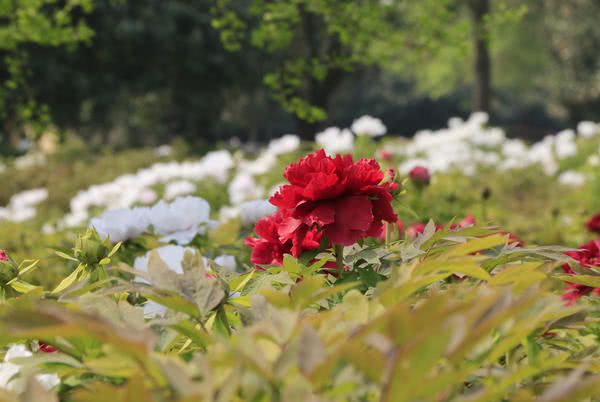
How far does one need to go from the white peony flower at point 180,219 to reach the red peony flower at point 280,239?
0.42 metres

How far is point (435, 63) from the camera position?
26281 millimetres

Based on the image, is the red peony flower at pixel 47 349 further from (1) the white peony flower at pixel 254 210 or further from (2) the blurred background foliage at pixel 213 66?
(2) the blurred background foliage at pixel 213 66

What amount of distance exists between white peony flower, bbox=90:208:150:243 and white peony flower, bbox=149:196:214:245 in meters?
0.03

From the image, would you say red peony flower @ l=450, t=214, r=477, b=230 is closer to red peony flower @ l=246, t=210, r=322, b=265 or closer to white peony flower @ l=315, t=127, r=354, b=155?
red peony flower @ l=246, t=210, r=322, b=265

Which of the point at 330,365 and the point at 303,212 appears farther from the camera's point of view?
the point at 303,212

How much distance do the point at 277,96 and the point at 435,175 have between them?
3061 mm

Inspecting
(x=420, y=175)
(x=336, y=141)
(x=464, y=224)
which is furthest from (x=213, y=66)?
(x=464, y=224)

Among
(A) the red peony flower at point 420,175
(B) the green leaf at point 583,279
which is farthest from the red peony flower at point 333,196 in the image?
(A) the red peony flower at point 420,175

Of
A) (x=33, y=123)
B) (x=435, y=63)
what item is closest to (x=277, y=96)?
(x=33, y=123)

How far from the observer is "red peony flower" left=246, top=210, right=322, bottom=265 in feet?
4.42

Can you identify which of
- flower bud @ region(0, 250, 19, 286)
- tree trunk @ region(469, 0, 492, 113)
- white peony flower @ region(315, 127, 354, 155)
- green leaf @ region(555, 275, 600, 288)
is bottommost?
tree trunk @ region(469, 0, 492, 113)

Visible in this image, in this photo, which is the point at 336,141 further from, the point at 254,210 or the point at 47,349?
the point at 47,349

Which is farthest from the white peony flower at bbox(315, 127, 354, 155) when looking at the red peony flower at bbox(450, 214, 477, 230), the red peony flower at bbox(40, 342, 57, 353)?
the red peony flower at bbox(40, 342, 57, 353)

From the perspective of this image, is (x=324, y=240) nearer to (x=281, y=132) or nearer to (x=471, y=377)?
(x=471, y=377)
